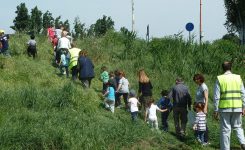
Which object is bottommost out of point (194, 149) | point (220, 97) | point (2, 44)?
point (194, 149)

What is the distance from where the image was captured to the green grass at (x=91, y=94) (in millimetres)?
13633

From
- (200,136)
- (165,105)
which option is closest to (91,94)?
(165,105)

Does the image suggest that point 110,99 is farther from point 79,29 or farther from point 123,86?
point 79,29

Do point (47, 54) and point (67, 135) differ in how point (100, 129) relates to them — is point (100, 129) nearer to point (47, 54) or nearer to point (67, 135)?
point (67, 135)

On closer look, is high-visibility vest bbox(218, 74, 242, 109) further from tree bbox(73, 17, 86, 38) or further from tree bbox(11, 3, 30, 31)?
tree bbox(11, 3, 30, 31)

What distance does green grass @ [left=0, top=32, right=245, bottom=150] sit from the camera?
1363 centimetres

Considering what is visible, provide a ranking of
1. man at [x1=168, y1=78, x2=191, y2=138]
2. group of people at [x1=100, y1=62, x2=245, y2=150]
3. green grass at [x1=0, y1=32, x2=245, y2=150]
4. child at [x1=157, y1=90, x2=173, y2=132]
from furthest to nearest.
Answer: child at [x1=157, y1=90, x2=173, y2=132] → man at [x1=168, y1=78, x2=191, y2=138] → green grass at [x1=0, y1=32, x2=245, y2=150] → group of people at [x1=100, y1=62, x2=245, y2=150]

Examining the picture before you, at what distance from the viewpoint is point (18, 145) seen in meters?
13.2

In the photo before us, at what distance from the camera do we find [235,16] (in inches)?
1961

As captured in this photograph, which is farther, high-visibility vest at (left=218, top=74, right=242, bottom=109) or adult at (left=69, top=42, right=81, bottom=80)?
adult at (left=69, top=42, right=81, bottom=80)

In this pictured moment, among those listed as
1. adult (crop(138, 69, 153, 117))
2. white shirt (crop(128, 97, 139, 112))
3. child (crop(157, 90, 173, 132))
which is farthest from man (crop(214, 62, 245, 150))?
adult (crop(138, 69, 153, 117))

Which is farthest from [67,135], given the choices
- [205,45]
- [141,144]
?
[205,45]

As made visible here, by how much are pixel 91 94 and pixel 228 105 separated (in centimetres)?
812

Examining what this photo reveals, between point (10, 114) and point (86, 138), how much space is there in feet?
11.6
